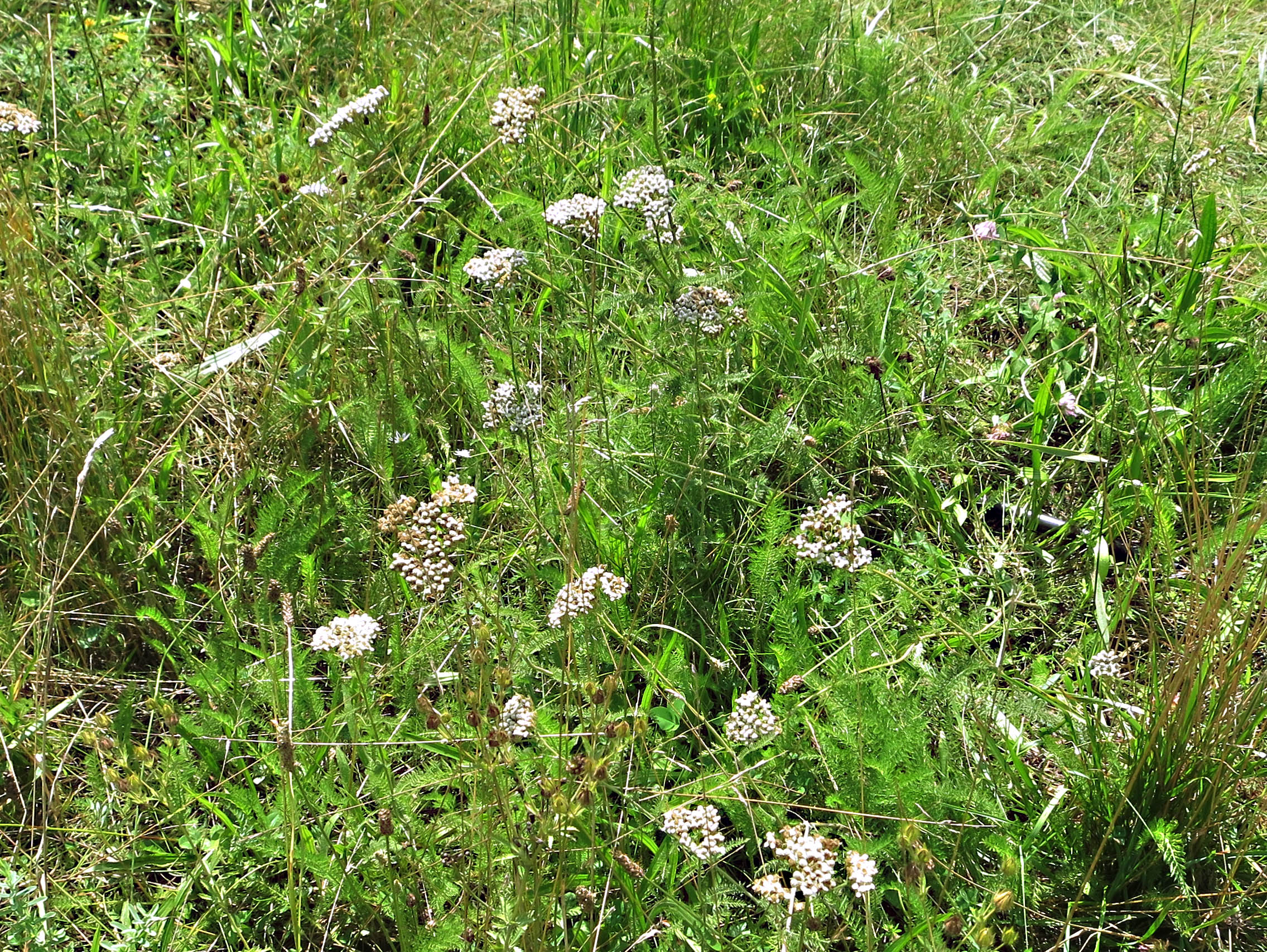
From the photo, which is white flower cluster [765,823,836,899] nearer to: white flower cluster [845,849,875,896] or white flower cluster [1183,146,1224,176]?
white flower cluster [845,849,875,896]

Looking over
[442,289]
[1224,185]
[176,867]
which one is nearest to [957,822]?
[176,867]

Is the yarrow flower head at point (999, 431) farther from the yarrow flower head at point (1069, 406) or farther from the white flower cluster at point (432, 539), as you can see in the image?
the white flower cluster at point (432, 539)

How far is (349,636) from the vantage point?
1.66m

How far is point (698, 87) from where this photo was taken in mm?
3102

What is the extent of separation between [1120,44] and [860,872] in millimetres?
2981

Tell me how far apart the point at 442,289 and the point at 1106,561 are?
1.53 m

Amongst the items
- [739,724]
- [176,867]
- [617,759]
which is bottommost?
[176,867]

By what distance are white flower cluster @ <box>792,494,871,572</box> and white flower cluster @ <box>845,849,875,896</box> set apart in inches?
18.9

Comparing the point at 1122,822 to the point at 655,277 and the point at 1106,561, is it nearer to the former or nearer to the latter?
the point at 1106,561

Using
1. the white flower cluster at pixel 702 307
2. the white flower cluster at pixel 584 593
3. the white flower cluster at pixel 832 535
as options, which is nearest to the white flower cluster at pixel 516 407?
the white flower cluster at pixel 702 307

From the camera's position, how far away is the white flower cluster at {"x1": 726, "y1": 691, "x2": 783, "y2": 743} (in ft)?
5.37

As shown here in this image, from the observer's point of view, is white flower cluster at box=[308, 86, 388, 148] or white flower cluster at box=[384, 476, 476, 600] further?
white flower cluster at box=[308, 86, 388, 148]

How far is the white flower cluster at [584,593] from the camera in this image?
163 cm

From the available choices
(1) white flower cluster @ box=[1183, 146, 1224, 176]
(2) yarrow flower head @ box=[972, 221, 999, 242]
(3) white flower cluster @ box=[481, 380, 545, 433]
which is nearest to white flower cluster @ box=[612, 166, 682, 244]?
(3) white flower cluster @ box=[481, 380, 545, 433]
